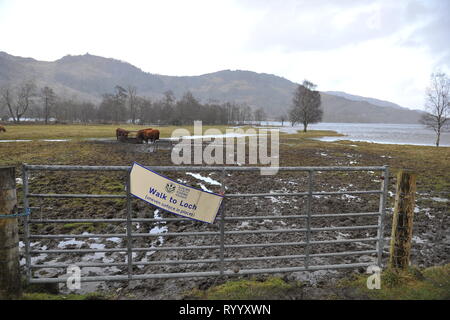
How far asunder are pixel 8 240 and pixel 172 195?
2.18 meters

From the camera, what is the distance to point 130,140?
29.8m

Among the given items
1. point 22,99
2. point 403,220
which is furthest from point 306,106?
point 22,99

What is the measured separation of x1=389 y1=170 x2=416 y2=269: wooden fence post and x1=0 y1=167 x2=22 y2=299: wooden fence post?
5633 mm

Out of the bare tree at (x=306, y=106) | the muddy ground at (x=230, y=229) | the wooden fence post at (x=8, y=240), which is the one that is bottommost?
the muddy ground at (x=230, y=229)

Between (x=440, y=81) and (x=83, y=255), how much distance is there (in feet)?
194

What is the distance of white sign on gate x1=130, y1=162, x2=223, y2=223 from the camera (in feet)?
13.1

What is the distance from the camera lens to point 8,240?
3490 millimetres

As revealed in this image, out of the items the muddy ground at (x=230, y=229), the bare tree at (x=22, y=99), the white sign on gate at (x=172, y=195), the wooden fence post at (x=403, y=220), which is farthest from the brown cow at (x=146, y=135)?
the bare tree at (x=22, y=99)

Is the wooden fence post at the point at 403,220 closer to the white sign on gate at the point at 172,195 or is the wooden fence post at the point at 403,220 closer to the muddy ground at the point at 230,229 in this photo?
the muddy ground at the point at 230,229

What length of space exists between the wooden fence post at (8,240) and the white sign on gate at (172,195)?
4.94 feet

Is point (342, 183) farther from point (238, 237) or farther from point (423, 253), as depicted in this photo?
point (238, 237)

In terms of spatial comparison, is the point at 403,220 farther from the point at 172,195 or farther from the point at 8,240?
the point at 8,240

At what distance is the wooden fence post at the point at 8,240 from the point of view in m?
3.44

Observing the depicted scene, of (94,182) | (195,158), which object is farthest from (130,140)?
(94,182)
